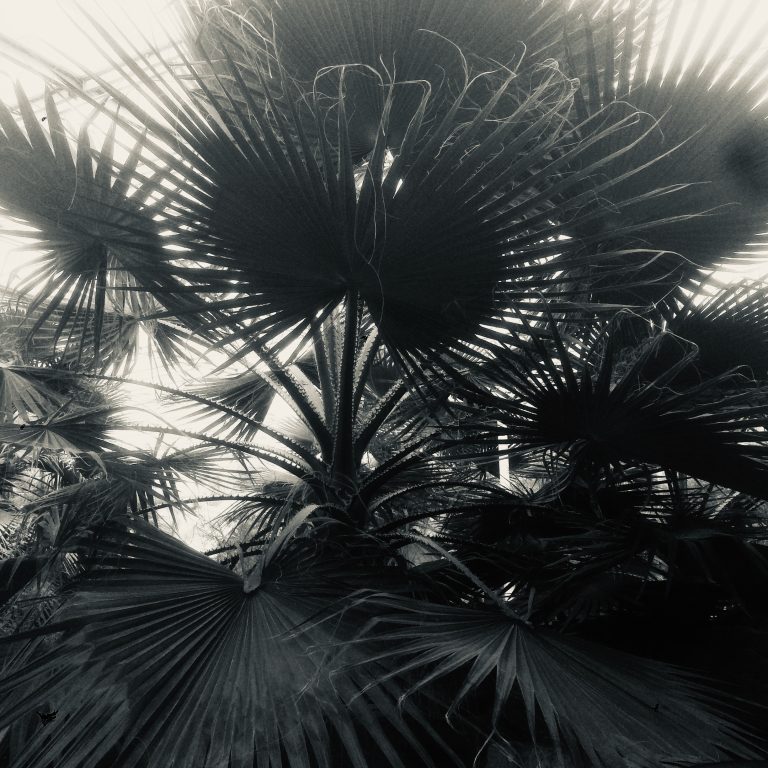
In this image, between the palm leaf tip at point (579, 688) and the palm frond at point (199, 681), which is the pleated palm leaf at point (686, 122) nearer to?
the palm leaf tip at point (579, 688)

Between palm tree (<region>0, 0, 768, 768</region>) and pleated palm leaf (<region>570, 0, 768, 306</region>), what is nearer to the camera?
palm tree (<region>0, 0, 768, 768</region>)

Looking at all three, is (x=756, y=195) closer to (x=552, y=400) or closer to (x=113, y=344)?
(x=552, y=400)

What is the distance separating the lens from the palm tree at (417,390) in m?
0.82

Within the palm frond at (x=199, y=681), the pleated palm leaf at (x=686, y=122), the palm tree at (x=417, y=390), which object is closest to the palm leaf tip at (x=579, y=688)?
the palm tree at (x=417, y=390)

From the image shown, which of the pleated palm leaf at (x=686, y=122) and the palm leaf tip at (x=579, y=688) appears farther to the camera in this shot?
the pleated palm leaf at (x=686, y=122)

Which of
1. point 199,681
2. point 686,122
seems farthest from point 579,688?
point 686,122

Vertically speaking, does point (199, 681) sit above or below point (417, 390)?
below

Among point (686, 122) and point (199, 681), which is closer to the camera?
point (199, 681)

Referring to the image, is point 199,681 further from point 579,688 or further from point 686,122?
point 686,122

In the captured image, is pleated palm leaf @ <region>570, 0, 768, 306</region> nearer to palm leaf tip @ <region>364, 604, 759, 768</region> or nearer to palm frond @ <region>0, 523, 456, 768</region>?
palm leaf tip @ <region>364, 604, 759, 768</region>

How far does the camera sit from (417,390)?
46.8 inches

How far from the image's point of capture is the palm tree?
0.82 meters

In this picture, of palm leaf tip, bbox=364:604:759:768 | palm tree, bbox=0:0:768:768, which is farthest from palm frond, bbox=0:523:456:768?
palm leaf tip, bbox=364:604:759:768

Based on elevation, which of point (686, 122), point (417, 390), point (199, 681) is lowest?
point (199, 681)
